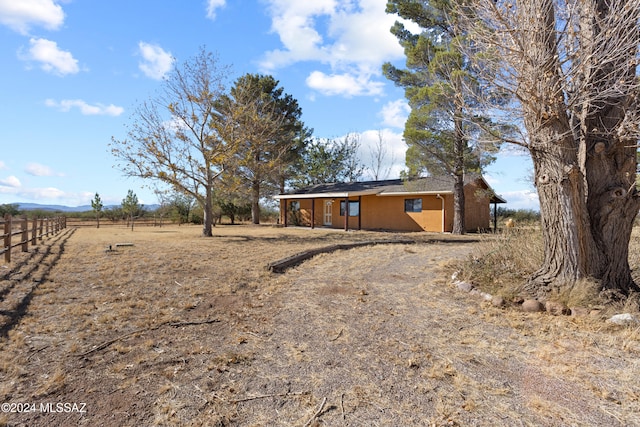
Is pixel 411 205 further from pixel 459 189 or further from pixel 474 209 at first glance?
pixel 474 209

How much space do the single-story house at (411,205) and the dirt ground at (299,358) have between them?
12.9m

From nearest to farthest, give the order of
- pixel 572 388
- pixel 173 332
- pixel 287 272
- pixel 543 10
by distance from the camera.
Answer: pixel 572 388
pixel 173 332
pixel 543 10
pixel 287 272

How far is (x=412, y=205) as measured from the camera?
1936 cm

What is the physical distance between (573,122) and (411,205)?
14.4 metres

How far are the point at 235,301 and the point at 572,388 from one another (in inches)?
163

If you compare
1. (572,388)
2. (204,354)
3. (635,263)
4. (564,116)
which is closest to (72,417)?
(204,354)

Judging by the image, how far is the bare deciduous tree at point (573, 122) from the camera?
438 centimetres

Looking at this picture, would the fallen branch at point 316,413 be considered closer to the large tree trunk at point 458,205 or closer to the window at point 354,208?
the large tree trunk at point 458,205

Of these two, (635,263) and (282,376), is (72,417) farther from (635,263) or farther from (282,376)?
(635,263)

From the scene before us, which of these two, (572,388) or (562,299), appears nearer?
(572,388)

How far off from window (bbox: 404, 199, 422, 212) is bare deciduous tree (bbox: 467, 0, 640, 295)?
13.9 meters

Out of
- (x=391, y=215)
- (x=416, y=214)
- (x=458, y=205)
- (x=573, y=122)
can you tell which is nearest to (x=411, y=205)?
(x=416, y=214)

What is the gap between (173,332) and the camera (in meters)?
3.97

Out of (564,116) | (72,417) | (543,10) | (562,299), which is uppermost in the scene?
(543,10)
